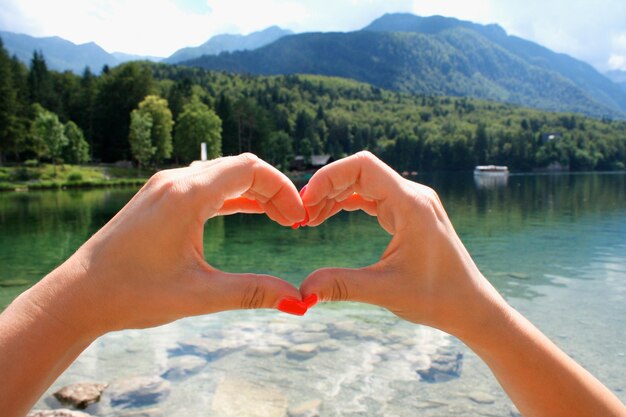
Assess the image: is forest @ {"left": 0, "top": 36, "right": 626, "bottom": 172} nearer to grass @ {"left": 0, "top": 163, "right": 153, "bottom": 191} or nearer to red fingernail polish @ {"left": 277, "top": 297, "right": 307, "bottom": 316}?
grass @ {"left": 0, "top": 163, "right": 153, "bottom": 191}

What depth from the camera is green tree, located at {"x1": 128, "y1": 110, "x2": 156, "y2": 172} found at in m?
65.9

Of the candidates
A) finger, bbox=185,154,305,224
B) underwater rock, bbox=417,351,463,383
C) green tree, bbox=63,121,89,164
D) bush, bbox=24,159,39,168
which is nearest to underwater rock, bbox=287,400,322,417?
underwater rock, bbox=417,351,463,383

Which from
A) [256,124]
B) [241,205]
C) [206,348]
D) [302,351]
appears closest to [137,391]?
[206,348]

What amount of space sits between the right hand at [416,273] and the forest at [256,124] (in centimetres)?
6487

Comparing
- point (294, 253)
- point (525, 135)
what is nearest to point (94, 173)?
point (294, 253)

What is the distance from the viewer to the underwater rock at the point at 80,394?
558cm

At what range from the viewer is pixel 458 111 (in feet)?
593

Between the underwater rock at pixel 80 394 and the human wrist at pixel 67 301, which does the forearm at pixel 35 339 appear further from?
the underwater rock at pixel 80 394

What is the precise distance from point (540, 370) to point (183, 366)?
19.1ft

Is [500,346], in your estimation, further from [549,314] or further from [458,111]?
[458,111]

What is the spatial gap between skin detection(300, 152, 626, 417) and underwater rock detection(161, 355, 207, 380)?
5.25 m

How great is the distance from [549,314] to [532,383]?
29.6 feet

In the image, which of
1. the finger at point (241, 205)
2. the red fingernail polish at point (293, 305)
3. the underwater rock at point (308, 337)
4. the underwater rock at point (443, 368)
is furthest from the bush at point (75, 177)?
the red fingernail polish at point (293, 305)

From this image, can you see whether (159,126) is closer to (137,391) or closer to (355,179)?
(137,391)
